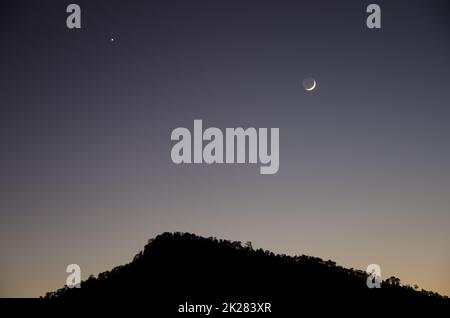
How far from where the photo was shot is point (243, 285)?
71.6m

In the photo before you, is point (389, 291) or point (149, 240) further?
point (149, 240)

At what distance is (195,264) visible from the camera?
259ft

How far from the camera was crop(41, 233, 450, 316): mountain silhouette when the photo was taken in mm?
63875

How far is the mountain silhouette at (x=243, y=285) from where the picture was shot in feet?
210

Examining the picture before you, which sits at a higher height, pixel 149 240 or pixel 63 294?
pixel 149 240
